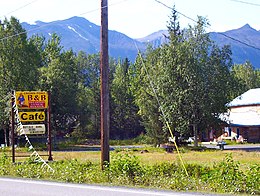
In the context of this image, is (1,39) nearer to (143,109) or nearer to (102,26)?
(143,109)

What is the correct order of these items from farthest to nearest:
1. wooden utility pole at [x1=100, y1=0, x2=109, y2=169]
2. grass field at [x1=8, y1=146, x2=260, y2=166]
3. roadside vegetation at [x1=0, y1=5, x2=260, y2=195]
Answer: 1. grass field at [x1=8, y1=146, x2=260, y2=166]
2. wooden utility pole at [x1=100, y1=0, x2=109, y2=169]
3. roadside vegetation at [x1=0, y1=5, x2=260, y2=195]

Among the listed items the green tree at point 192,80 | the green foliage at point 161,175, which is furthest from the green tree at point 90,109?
the green foliage at point 161,175

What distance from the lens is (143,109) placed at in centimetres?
5441

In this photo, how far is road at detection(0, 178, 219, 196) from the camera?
12.2m

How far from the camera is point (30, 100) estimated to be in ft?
84.4

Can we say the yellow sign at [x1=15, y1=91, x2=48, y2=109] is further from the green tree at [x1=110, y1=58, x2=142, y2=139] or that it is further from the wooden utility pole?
the green tree at [x1=110, y1=58, x2=142, y2=139]

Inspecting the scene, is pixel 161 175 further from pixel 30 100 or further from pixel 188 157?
pixel 188 157

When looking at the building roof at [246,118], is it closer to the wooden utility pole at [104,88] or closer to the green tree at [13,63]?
the green tree at [13,63]

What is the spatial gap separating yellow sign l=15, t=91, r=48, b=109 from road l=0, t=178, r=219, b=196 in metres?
10.2

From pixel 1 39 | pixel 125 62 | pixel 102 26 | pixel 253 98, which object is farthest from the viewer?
pixel 125 62

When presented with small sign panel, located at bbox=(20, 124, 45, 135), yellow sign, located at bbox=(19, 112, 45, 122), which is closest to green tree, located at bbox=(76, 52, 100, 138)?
yellow sign, located at bbox=(19, 112, 45, 122)

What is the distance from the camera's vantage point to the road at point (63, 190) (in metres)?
12.2

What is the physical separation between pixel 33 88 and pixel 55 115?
336 inches

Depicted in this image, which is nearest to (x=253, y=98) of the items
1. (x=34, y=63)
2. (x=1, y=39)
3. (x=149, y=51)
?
(x=149, y=51)
